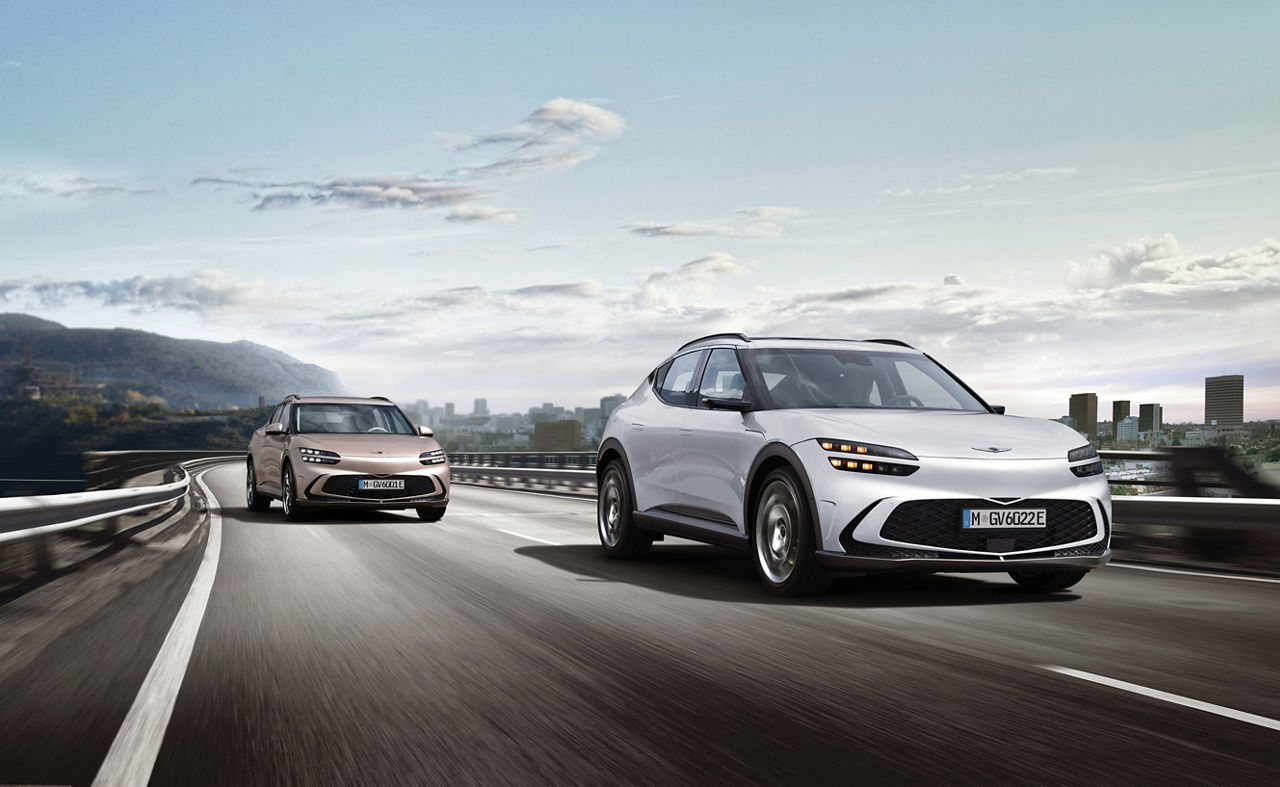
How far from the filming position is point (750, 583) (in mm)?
8453

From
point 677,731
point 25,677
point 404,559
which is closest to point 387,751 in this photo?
point 677,731

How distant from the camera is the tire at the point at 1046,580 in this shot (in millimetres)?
7805

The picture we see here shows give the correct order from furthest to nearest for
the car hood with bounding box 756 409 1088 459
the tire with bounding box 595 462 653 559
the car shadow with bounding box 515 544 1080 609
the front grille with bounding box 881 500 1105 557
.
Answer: the tire with bounding box 595 462 653 559
the car shadow with bounding box 515 544 1080 609
the car hood with bounding box 756 409 1088 459
the front grille with bounding box 881 500 1105 557

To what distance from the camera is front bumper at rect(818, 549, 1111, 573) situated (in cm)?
680

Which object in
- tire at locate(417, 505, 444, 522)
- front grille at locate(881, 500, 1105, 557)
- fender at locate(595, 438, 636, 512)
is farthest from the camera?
tire at locate(417, 505, 444, 522)

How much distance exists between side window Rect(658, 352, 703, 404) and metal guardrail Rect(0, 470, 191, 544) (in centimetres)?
486

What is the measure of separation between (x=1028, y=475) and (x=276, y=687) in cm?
454

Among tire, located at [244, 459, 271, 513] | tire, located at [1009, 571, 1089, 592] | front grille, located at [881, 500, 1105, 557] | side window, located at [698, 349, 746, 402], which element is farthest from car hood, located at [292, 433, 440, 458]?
front grille, located at [881, 500, 1105, 557]

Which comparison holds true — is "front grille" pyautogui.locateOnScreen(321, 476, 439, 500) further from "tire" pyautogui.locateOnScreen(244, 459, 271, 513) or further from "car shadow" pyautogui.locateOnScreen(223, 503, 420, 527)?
"tire" pyautogui.locateOnScreen(244, 459, 271, 513)

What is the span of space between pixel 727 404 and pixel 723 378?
93 cm

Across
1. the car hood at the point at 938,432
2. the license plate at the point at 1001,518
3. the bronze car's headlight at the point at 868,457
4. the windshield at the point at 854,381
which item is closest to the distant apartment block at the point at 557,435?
the windshield at the point at 854,381

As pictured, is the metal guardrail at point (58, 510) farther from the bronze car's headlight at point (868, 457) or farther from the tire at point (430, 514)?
the bronze car's headlight at point (868, 457)

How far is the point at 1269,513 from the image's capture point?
925 cm

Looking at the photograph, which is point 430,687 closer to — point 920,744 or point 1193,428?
point 920,744
